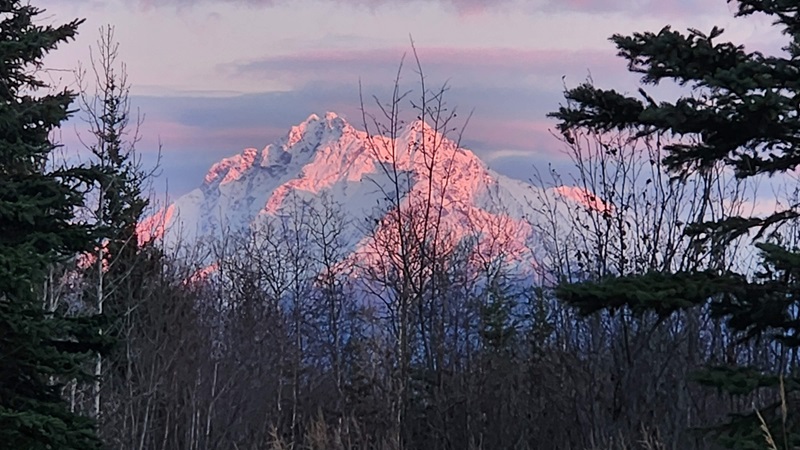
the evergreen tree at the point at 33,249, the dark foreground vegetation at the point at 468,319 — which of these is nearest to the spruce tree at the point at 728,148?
the dark foreground vegetation at the point at 468,319

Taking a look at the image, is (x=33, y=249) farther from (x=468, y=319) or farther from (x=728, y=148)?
(x=468, y=319)

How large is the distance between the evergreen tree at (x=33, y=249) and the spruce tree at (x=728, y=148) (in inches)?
197

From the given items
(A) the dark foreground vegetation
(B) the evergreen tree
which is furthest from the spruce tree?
(B) the evergreen tree

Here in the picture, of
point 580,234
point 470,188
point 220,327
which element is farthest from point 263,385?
point 580,234

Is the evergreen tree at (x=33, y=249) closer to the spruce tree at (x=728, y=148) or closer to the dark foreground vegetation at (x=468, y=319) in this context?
the dark foreground vegetation at (x=468, y=319)

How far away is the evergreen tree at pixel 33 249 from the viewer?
8797mm

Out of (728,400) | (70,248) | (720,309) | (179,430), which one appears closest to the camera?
(720,309)

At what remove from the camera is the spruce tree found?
5.85m

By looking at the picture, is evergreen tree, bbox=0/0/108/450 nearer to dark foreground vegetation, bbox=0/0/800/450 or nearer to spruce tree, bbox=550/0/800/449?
dark foreground vegetation, bbox=0/0/800/450

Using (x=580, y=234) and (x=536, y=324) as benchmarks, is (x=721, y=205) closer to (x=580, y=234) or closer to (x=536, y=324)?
(x=580, y=234)

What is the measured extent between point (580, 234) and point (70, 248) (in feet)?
26.9

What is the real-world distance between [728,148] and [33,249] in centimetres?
588

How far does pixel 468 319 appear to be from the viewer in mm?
21547

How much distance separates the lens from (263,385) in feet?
92.7
